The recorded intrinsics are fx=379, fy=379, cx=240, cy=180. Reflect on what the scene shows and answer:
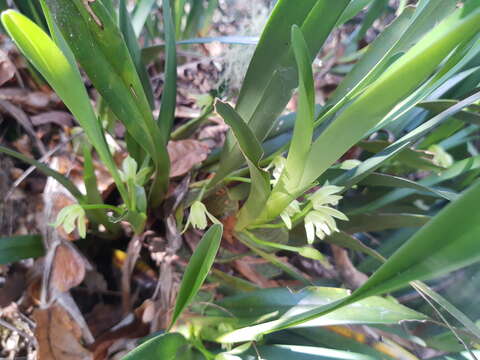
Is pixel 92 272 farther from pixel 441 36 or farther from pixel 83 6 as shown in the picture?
pixel 441 36

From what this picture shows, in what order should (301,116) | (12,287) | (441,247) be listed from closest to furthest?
(441,247) < (301,116) < (12,287)

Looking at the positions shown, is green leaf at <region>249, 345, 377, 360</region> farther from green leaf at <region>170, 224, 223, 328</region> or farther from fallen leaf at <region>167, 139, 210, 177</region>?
fallen leaf at <region>167, 139, 210, 177</region>

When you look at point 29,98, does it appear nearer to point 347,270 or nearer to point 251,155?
point 251,155

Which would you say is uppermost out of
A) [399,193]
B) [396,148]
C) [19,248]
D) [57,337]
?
[396,148]

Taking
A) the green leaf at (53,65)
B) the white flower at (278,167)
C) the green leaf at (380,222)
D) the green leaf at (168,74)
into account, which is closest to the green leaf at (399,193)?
the green leaf at (380,222)

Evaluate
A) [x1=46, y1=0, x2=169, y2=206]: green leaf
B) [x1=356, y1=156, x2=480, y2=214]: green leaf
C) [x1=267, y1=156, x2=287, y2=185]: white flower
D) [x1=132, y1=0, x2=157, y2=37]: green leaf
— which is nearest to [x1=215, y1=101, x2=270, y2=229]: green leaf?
[x1=267, y1=156, x2=287, y2=185]: white flower

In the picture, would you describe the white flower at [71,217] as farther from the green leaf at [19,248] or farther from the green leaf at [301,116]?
the green leaf at [301,116]

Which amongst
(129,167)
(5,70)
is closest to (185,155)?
(129,167)
